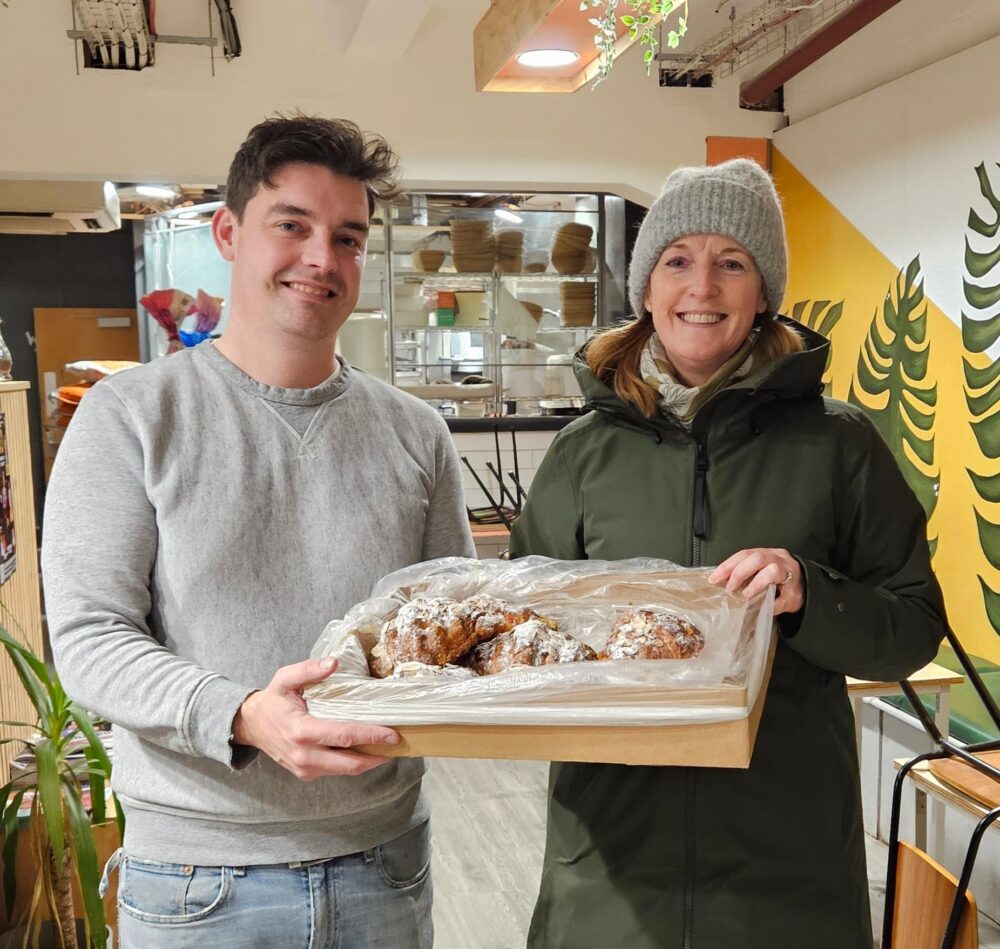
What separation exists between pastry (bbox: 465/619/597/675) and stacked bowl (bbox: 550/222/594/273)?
17.5 feet

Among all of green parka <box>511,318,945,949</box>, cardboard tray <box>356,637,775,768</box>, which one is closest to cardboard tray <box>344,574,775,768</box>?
cardboard tray <box>356,637,775,768</box>

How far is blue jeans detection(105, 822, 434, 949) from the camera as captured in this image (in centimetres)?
124

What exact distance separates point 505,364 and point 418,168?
1782mm

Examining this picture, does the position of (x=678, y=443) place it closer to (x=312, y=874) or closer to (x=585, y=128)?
(x=312, y=874)

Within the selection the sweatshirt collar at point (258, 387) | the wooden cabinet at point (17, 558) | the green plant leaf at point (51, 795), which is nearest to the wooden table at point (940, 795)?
the sweatshirt collar at point (258, 387)

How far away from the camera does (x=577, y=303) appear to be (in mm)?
6324

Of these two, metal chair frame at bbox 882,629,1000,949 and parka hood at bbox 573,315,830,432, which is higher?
parka hood at bbox 573,315,830,432

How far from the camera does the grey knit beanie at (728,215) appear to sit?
148 cm

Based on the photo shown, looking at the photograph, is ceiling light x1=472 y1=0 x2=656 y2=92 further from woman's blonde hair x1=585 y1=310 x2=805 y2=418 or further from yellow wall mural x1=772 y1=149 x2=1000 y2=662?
woman's blonde hair x1=585 y1=310 x2=805 y2=418

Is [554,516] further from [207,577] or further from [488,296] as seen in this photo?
[488,296]

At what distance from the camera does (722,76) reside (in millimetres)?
4891

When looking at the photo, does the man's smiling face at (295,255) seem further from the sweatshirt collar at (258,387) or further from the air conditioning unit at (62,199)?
the air conditioning unit at (62,199)

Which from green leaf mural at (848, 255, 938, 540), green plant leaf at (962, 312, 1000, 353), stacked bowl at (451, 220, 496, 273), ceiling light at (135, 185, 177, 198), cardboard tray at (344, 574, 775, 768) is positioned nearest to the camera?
cardboard tray at (344, 574, 775, 768)

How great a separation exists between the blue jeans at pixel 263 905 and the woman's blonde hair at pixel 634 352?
27.6 inches
